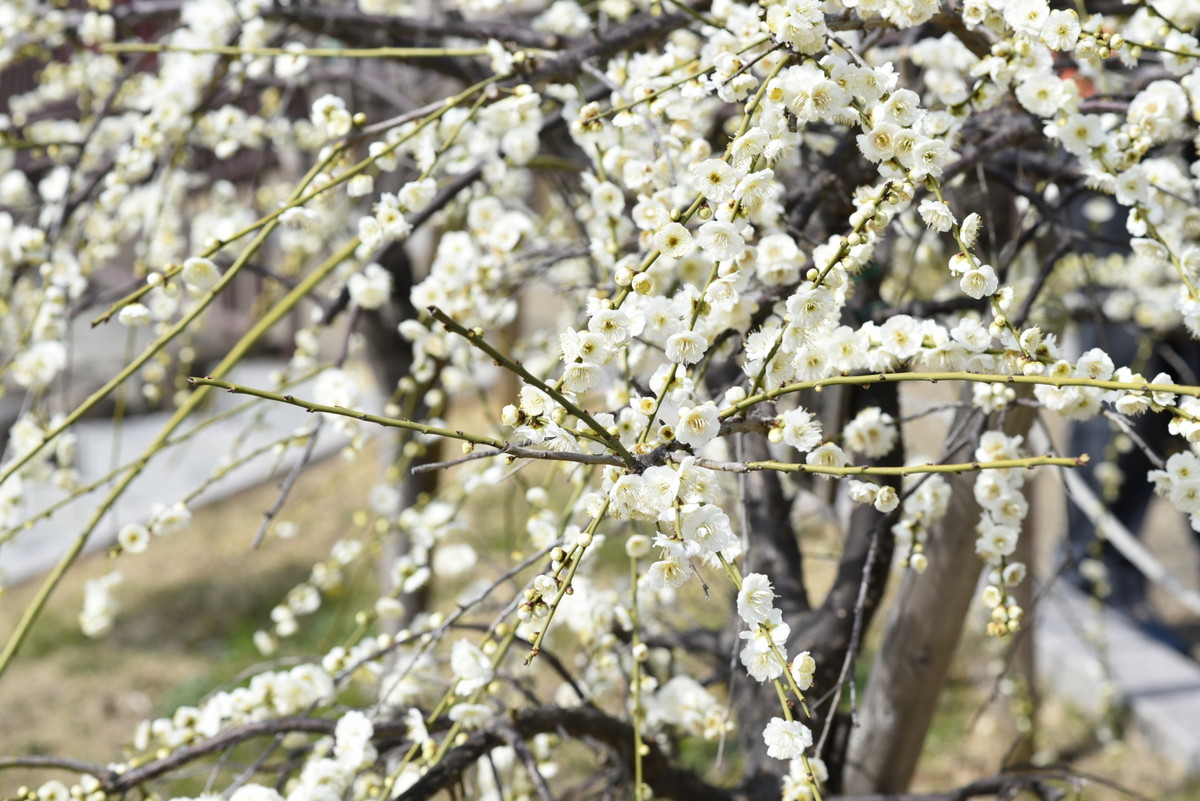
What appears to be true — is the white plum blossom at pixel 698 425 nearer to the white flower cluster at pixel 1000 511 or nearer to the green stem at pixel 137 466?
the white flower cluster at pixel 1000 511

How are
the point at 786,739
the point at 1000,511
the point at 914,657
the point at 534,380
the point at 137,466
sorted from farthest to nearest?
the point at 914,657
the point at 137,466
the point at 1000,511
the point at 786,739
the point at 534,380

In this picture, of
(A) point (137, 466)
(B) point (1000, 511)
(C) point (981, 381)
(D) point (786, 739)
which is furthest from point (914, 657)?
(A) point (137, 466)

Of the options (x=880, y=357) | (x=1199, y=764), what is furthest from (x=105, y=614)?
(x=1199, y=764)

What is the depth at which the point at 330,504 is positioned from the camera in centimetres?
528

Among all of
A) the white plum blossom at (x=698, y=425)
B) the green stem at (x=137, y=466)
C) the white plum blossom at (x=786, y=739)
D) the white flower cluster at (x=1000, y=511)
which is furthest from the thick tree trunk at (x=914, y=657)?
the green stem at (x=137, y=466)

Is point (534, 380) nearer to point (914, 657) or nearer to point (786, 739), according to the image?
point (786, 739)

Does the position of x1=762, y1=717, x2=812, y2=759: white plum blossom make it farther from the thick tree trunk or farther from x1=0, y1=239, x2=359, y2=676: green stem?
x1=0, y1=239, x2=359, y2=676: green stem

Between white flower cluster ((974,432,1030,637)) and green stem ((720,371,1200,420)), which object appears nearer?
green stem ((720,371,1200,420))

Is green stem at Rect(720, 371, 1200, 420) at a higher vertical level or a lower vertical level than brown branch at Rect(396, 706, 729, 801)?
higher

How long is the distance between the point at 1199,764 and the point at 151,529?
2730 mm

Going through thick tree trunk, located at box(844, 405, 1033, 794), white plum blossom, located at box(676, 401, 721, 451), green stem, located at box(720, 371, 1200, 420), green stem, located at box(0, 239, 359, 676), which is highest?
green stem, located at box(720, 371, 1200, 420)

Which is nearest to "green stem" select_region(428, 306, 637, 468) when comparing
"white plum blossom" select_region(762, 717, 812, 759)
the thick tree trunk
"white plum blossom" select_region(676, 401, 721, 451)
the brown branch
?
"white plum blossom" select_region(676, 401, 721, 451)

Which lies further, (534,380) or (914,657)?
(914,657)

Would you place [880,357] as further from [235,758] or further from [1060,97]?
[235,758]
